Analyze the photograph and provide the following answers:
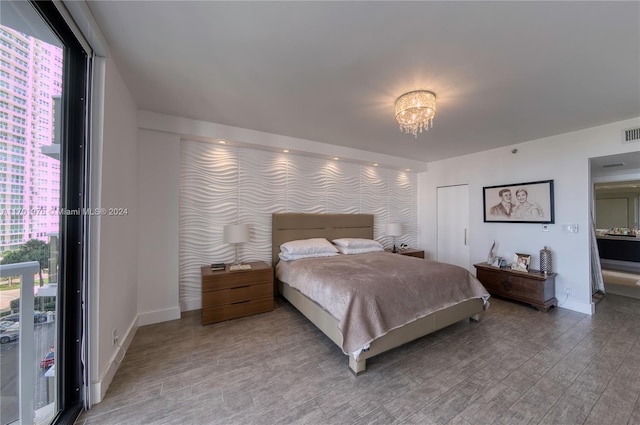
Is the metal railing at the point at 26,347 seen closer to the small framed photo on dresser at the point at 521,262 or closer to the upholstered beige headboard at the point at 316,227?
the upholstered beige headboard at the point at 316,227

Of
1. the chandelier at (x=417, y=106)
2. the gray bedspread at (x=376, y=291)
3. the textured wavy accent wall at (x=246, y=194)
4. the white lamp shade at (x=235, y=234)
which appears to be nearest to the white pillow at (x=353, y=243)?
the textured wavy accent wall at (x=246, y=194)

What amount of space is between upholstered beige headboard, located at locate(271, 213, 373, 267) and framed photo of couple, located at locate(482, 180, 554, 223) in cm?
222

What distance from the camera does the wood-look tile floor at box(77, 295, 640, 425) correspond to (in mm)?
1526

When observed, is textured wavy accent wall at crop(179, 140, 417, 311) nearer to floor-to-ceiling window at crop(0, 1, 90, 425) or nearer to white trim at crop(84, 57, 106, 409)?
white trim at crop(84, 57, 106, 409)

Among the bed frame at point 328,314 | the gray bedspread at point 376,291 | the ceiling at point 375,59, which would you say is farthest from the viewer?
the bed frame at point 328,314

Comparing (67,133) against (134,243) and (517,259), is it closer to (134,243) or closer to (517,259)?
(134,243)

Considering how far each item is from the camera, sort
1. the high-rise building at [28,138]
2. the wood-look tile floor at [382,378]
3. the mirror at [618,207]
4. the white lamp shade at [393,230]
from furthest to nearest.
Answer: the mirror at [618,207], the white lamp shade at [393,230], the wood-look tile floor at [382,378], the high-rise building at [28,138]

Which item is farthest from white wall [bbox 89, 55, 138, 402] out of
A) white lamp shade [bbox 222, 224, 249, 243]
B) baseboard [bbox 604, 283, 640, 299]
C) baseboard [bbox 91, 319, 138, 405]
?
baseboard [bbox 604, 283, 640, 299]

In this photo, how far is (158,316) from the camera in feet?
9.27

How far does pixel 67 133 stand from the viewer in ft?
5.06

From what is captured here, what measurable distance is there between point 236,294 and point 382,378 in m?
1.96

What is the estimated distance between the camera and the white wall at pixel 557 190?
315 centimetres

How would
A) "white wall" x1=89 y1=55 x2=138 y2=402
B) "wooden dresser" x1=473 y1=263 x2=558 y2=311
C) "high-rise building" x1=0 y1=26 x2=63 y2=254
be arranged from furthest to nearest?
1. "wooden dresser" x1=473 y1=263 x2=558 y2=311
2. "white wall" x1=89 y1=55 x2=138 y2=402
3. "high-rise building" x1=0 y1=26 x2=63 y2=254

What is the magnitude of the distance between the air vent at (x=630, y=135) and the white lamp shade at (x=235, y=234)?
5.15 metres
